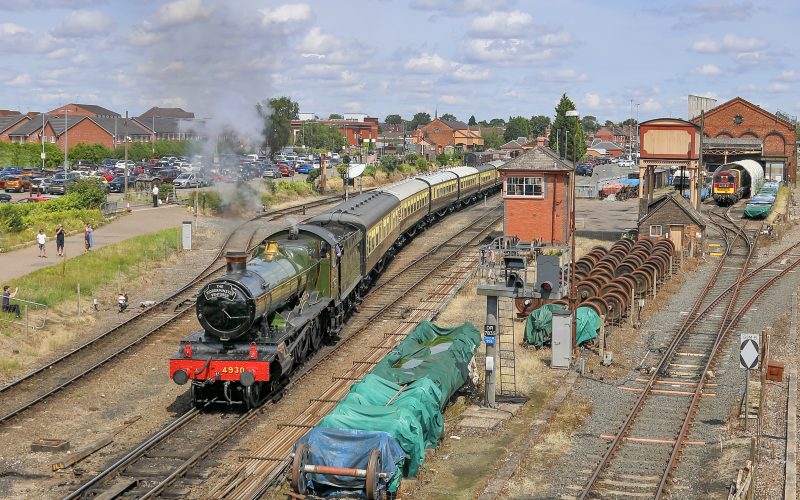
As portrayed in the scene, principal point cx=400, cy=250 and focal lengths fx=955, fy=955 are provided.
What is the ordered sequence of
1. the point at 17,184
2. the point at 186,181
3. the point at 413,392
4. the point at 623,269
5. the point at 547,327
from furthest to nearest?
the point at 17,184, the point at 186,181, the point at 623,269, the point at 547,327, the point at 413,392

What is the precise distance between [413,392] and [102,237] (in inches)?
1220

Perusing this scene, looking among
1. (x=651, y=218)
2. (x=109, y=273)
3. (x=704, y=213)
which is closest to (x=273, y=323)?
(x=109, y=273)

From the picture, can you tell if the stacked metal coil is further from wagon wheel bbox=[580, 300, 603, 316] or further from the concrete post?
the concrete post

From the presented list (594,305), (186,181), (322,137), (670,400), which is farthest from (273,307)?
(322,137)

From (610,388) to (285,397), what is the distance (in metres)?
8.12

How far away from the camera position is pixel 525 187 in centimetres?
4231

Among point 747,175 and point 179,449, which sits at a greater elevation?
point 747,175

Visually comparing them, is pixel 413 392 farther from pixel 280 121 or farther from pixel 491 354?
pixel 280 121

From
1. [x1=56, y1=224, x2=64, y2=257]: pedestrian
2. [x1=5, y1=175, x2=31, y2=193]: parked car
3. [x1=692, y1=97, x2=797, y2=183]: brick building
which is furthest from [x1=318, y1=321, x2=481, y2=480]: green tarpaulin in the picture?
[x1=692, y1=97, x2=797, y2=183]: brick building

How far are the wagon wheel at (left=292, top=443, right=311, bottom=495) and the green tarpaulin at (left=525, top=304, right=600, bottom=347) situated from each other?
13442 millimetres

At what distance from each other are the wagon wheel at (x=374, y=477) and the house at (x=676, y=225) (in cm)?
3327

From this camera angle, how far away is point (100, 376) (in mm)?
23828

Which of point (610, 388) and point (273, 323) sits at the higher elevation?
point (273, 323)

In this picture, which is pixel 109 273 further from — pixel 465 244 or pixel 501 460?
pixel 501 460
